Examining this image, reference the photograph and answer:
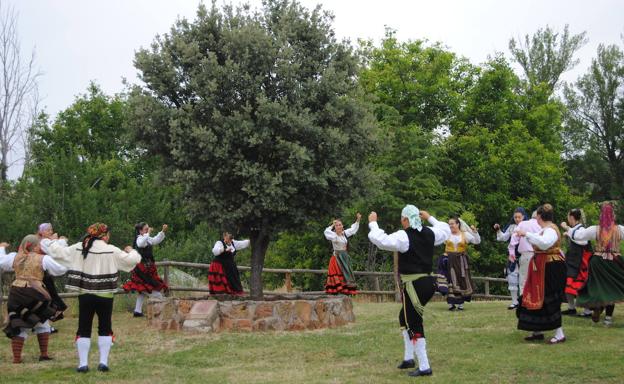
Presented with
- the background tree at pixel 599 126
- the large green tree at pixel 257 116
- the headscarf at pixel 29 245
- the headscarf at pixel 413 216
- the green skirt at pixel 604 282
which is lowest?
the green skirt at pixel 604 282

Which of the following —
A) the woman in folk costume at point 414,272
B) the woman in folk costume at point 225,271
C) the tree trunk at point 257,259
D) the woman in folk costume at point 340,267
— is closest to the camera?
the woman in folk costume at point 414,272

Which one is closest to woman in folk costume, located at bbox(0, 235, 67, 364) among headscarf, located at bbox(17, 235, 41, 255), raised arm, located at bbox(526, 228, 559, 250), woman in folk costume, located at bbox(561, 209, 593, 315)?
headscarf, located at bbox(17, 235, 41, 255)

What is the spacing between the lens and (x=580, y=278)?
11.1 metres

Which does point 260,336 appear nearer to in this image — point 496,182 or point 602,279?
point 602,279

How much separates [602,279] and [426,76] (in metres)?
18.3

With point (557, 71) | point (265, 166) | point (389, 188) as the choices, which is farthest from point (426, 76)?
point (265, 166)

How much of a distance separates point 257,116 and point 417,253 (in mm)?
4944

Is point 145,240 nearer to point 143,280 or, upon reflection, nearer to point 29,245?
point 143,280

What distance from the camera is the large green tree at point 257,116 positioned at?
12.0 meters

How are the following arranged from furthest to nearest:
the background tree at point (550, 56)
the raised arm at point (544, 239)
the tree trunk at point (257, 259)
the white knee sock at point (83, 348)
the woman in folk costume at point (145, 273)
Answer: the background tree at point (550, 56)
the woman in folk costume at point (145, 273)
the tree trunk at point (257, 259)
the raised arm at point (544, 239)
the white knee sock at point (83, 348)

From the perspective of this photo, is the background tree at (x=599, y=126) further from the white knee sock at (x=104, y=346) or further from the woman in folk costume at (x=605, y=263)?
the white knee sock at (x=104, y=346)

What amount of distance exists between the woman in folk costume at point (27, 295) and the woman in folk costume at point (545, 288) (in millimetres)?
6169

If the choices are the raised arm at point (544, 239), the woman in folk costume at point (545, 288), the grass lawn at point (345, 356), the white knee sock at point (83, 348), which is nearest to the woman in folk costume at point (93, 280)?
the white knee sock at point (83, 348)

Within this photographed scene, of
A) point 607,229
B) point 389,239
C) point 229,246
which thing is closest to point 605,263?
point 607,229
